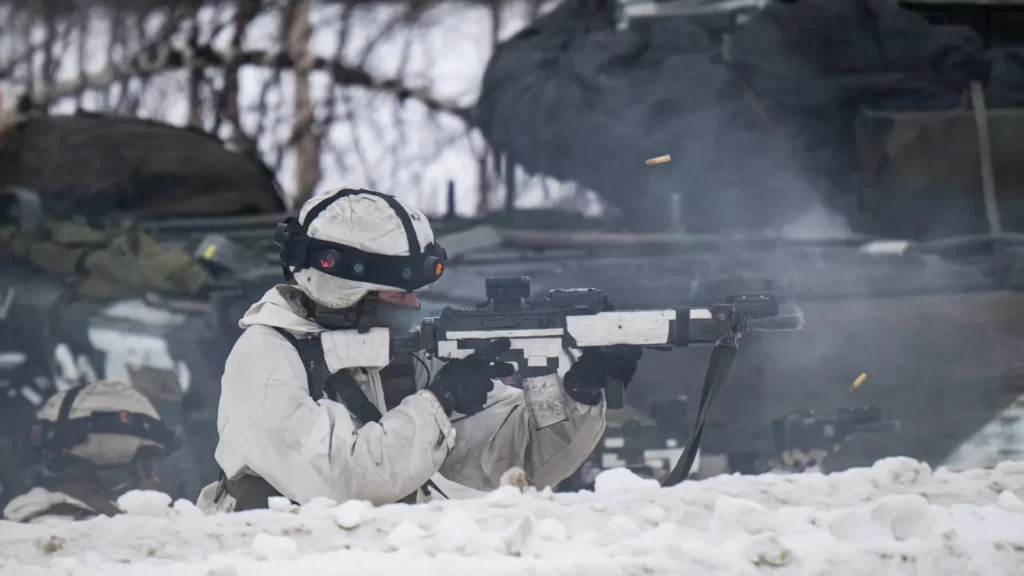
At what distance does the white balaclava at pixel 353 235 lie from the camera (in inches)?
144

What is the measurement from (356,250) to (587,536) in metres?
1.11

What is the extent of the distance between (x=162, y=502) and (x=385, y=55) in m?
10.0

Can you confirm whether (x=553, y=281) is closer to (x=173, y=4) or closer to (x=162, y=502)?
(x=162, y=502)

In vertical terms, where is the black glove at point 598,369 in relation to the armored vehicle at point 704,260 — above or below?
above

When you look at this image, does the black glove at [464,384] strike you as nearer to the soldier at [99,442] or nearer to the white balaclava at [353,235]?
the white balaclava at [353,235]

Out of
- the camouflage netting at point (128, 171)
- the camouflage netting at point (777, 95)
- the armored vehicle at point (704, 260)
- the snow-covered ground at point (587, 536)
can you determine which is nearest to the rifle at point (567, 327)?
the snow-covered ground at point (587, 536)

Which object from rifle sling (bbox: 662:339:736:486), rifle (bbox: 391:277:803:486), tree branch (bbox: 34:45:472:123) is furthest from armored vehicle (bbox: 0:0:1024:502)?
tree branch (bbox: 34:45:472:123)

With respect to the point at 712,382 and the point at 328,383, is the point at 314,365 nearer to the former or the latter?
the point at 328,383

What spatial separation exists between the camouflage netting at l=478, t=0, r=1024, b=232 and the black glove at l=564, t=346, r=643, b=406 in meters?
4.15

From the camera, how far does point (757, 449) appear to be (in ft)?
22.2

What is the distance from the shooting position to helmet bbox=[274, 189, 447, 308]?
3635mm

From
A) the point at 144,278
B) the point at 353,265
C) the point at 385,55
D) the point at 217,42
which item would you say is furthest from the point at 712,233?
the point at 217,42

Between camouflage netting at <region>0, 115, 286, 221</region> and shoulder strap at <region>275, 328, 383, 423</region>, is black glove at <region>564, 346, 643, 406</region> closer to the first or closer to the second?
shoulder strap at <region>275, 328, 383, 423</region>

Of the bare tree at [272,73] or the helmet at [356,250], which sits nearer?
the helmet at [356,250]
